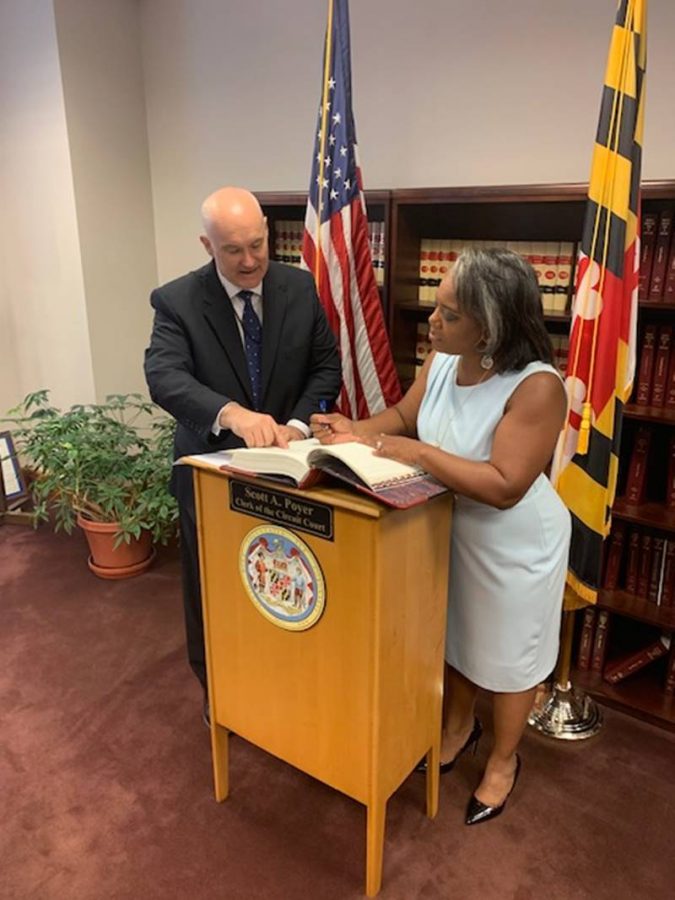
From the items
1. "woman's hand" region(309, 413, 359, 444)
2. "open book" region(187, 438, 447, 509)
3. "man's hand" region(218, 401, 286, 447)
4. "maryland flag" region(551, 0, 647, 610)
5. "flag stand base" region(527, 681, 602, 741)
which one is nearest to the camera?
"open book" region(187, 438, 447, 509)

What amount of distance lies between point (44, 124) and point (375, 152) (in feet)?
5.53

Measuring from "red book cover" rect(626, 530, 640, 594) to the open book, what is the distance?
1242 mm

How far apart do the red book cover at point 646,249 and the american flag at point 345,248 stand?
869 mm

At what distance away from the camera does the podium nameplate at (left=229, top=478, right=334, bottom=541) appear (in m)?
1.29

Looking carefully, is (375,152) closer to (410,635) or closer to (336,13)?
(336,13)

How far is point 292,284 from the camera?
1896 mm

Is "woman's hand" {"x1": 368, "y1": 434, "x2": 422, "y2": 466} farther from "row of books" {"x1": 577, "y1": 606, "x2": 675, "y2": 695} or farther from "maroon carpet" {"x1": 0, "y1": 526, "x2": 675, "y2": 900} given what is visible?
"row of books" {"x1": 577, "y1": 606, "x2": 675, "y2": 695}

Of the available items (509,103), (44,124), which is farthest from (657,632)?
(44,124)

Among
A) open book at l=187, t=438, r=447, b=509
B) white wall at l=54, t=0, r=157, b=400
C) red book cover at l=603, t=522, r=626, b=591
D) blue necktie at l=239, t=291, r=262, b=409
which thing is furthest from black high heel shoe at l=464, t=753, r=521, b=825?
white wall at l=54, t=0, r=157, b=400

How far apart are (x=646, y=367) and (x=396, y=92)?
1.52 metres

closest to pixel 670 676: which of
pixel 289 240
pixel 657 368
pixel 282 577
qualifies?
pixel 657 368

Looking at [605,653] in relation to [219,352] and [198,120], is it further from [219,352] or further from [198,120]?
[198,120]

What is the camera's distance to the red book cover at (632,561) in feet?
7.43

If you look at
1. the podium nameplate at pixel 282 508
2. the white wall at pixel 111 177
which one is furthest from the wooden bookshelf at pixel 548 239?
the white wall at pixel 111 177
